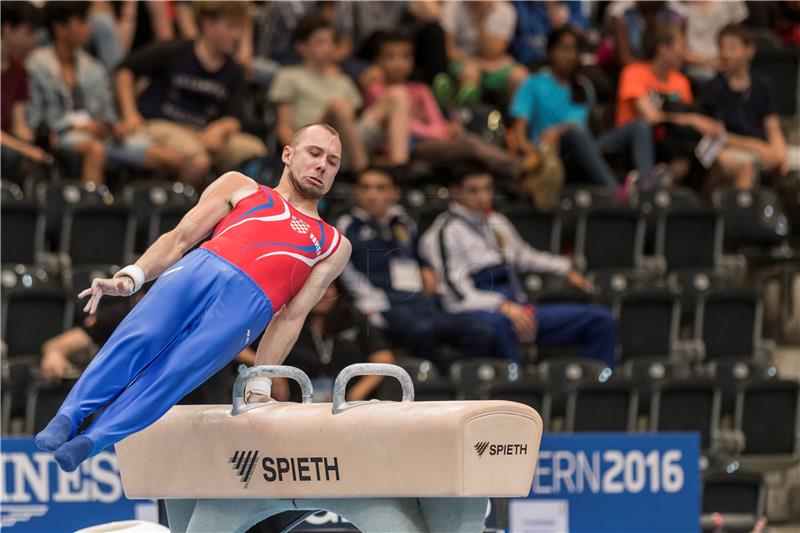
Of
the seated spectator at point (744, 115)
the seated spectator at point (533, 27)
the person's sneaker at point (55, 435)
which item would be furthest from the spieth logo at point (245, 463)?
the seated spectator at point (533, 27)

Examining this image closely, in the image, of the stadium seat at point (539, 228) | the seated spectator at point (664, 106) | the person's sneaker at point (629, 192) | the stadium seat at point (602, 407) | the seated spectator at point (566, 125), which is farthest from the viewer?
the seated spectator at point (664, 106)

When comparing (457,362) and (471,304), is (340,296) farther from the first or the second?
(457,362)

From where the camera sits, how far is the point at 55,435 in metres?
4.29

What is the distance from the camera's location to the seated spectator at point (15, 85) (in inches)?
334

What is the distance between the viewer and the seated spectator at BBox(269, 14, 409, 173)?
8.77 meters

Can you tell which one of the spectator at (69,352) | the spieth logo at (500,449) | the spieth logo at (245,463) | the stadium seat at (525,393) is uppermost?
the spieth logo at (500,449)

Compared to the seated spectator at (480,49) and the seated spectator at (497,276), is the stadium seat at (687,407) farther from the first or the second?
the seated spectator at (480,49)

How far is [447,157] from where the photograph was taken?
898 cm

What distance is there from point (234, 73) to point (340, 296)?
3416mm

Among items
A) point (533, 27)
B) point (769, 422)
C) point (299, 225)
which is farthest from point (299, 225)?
point (533, 27)

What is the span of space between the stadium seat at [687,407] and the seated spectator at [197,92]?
2769 mm

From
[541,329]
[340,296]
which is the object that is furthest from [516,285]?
[340,296]

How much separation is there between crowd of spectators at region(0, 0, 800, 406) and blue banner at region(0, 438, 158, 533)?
0.77m

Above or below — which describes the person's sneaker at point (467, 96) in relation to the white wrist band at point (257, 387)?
above
